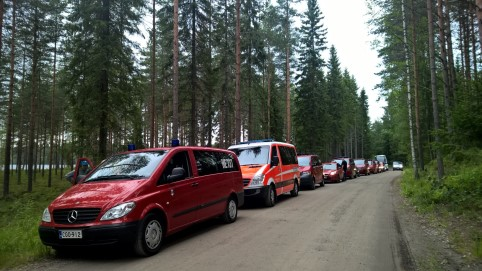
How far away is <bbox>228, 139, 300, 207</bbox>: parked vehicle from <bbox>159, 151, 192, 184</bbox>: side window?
4.68 m

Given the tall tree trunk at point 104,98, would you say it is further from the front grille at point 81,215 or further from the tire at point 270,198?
the front grille at point 81,215

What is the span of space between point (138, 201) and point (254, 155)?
25.4 feet

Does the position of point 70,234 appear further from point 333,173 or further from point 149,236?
point 333,173

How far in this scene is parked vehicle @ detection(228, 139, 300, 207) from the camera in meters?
12.2

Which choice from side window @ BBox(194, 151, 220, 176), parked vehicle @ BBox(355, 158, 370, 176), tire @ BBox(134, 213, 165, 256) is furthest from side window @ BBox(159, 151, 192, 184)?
parked vehicle @ BBox(355, 158, 370, 176)

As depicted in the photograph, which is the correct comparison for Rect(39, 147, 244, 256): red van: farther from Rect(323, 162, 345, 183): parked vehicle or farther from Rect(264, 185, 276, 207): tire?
Rect(323, 162, 345, 183): parked vehicle

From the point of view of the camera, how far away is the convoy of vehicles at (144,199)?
579cm

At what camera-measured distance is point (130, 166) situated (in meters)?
7.13

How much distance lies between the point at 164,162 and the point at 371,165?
42.9 m

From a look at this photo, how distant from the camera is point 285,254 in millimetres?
6219

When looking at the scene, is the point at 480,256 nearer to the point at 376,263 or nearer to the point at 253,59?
the point at 376,263

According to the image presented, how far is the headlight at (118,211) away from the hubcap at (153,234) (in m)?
0.58

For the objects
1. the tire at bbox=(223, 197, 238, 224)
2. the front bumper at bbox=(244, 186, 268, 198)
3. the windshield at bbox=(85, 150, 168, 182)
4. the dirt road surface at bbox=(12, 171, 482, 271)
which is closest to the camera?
the dirt road surface at bbox=(12, 171, 482, 271)

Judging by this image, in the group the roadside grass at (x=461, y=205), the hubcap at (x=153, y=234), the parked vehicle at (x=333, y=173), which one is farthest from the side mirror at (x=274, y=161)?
the parked vehicle at (x=333, y=173)
